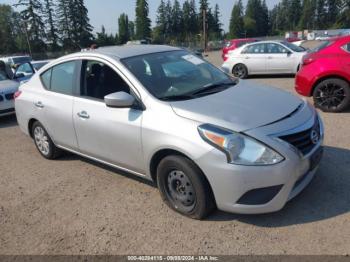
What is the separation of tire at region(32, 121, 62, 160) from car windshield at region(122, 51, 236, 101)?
6.94ft

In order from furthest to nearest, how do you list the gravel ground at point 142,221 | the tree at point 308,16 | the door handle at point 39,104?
1. the tree at point 308,16
2. the door handle at point 39,104
3. the gravel ground at point 142,221

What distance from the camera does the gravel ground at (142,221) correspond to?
311 centimetres

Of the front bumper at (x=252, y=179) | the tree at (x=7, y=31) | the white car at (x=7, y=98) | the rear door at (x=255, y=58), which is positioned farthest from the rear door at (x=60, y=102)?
the tree at (x=7, y=31)

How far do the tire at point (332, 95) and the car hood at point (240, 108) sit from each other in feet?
10.5

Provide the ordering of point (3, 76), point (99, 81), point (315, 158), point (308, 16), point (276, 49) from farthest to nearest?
point (308, 16) → point (276, 49) → point (3, 76) → point (99, 81) → point (315, 158)

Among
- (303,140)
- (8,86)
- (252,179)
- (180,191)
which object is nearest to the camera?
(252,179)

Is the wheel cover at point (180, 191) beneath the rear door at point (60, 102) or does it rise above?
beneath

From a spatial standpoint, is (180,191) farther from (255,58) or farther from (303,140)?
(255,58)

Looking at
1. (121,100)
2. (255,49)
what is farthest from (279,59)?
(121,100)

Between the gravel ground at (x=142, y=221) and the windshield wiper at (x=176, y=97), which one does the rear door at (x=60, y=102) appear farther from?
the windshield wiper at (x=176, y=97)

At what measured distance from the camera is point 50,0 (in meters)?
84.4

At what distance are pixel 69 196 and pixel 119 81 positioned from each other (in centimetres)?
157

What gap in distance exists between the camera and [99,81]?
4.31 m

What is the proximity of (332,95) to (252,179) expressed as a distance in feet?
15.1
